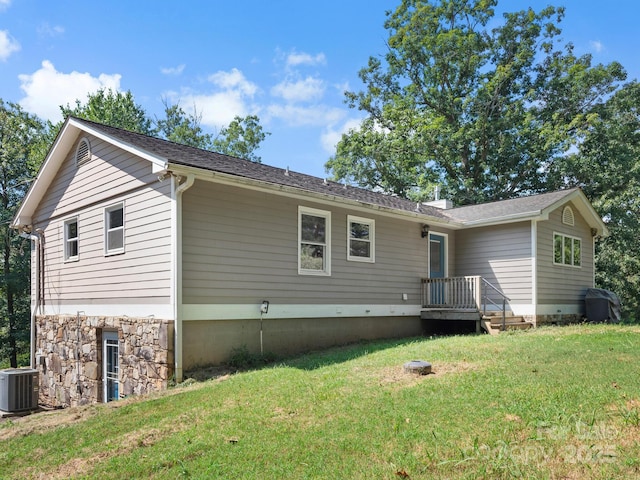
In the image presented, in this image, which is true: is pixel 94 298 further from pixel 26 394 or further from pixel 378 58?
pixel 378 58

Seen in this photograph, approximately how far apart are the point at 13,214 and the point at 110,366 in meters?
14.5

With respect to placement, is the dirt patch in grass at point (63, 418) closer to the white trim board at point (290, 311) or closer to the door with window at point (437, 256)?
the white trim board at point (290, 311)

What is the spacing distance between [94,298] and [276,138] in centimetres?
2349

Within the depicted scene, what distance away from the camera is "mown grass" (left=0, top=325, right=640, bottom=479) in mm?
3812

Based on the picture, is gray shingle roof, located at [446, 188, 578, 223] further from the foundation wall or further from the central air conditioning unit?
the central air conditioning unit

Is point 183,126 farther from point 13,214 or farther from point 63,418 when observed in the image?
point 63,418

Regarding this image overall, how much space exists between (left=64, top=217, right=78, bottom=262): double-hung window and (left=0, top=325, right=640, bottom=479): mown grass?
526 centimetres

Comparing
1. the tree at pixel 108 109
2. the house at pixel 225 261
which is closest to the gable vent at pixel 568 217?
the house at pixel 225 261

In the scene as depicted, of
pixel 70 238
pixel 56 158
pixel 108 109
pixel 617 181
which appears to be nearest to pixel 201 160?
pixel 70 238

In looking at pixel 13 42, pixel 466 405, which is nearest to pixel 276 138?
pixel 13 42

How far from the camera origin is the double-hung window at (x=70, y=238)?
12164 millimetres

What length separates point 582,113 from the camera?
24.9 metres

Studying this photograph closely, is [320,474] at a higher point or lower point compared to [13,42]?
lower

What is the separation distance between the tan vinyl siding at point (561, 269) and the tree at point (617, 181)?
234 inches
